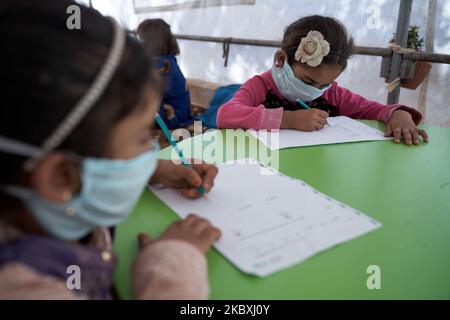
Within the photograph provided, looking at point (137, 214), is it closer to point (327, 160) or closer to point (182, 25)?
point (327, 160)

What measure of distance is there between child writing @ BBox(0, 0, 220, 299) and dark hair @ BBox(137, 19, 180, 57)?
1905 mm

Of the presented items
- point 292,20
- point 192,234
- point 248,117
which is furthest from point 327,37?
point 292,20

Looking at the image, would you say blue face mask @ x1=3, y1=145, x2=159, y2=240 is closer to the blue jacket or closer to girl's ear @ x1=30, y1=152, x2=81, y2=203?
girl's ear @ x1=30, y1=152, x2=81, y2=203

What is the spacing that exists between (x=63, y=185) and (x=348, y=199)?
0.50 meters

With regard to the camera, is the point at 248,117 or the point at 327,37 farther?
the point at 327,37

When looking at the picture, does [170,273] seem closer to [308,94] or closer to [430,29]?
[308,94]

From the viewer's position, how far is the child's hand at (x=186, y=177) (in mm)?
666

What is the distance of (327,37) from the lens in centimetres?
122

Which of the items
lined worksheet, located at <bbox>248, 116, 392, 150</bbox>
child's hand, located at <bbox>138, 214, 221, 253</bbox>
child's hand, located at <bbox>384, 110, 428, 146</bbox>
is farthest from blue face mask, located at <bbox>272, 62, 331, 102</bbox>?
child's hand, located at <bbox>138, 214, 221, 253</bbox>

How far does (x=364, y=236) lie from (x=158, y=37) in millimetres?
2120

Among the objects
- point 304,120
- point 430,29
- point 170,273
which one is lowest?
point 170,273

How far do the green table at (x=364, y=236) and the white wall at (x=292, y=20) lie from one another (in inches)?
48.8

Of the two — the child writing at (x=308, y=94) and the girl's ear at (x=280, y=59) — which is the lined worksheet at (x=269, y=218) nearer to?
the child writing at (x=308, y=94)
